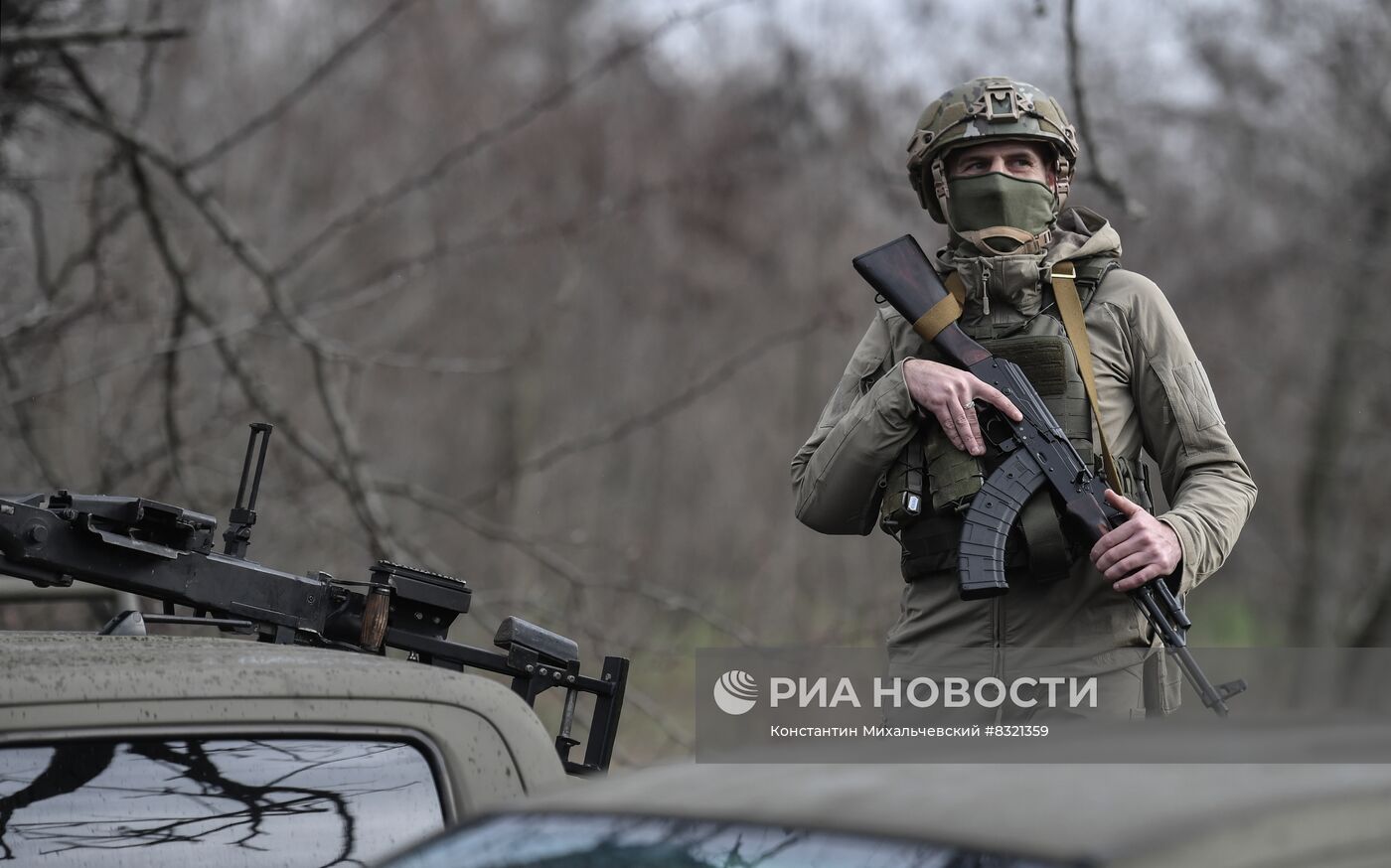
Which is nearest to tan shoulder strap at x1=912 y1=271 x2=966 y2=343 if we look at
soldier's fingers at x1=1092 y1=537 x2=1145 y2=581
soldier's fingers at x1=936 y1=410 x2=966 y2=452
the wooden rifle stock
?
the wooden rifle stock

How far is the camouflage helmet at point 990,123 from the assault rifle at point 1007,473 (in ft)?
0.74

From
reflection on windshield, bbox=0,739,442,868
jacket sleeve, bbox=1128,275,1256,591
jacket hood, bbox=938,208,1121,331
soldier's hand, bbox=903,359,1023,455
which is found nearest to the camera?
reflection on windshield, bbox=0,739,442,868

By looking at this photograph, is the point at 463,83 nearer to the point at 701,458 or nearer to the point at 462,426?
the point at 462,426

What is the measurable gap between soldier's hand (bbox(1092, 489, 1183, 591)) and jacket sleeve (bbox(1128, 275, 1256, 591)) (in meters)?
0.05

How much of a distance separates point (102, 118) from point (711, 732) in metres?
3.81

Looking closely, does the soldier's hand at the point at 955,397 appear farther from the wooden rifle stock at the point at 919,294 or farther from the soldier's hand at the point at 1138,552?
the soldier's hand at the point at 1138,552

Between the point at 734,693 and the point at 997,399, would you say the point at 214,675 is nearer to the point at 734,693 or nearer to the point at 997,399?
the point at 734,693

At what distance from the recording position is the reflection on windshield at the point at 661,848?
1635 millimetres

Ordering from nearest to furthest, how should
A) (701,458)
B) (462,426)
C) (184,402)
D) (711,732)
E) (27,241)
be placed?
(711,732)
(184,402)
(27,241)
(462,426)
(701,458)

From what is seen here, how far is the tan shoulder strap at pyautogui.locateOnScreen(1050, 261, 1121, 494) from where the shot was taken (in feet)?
10.3

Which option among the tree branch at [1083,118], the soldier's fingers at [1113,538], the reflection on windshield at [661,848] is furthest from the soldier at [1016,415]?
the tree branch at [1083,118]

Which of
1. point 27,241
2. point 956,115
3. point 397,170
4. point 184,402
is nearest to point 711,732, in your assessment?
point 956,115

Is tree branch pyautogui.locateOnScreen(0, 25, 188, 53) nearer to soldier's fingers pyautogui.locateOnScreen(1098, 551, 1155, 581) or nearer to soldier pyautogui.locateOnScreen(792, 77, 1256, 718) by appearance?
soldier pyautogui.locateOnScreen(792, 77, 1256, 718)

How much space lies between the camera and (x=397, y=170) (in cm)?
1576
